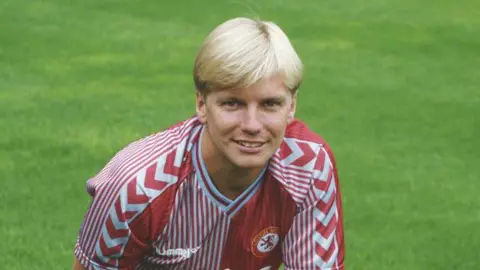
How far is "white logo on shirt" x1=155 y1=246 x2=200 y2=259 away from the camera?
13.8ft

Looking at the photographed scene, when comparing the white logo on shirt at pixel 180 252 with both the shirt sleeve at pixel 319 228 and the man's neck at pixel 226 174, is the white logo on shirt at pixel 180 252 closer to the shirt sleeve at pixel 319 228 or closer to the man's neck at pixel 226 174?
the man's neck at pixel 226 174

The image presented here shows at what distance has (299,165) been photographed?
165 inches

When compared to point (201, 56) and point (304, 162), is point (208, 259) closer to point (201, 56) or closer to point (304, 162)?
point (304, 162)

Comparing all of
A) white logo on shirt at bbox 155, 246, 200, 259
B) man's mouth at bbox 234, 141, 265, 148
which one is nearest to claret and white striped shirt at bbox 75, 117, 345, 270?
white logo on shirt at bbox 155, 246, 200, 259

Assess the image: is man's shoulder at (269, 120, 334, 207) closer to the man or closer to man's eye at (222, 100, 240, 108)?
the man

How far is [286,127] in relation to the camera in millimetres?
4152

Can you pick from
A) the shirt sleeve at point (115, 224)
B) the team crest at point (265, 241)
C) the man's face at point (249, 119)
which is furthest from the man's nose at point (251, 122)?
the team crest at point (265, 241)

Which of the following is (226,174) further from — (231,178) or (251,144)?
(251,144)

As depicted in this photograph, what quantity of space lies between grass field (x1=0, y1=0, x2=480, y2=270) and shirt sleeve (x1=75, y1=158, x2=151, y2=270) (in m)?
1.26

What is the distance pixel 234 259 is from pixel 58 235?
2.20 metres

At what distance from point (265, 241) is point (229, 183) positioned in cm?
25

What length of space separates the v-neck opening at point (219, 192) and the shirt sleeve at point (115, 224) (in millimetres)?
241

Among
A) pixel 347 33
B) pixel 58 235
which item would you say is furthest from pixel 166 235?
pixel 347 33

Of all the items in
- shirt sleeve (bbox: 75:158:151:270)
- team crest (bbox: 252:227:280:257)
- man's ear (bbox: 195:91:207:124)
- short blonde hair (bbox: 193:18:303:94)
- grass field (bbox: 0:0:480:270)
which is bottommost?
grass field (bbox: 0:0:480:270)
